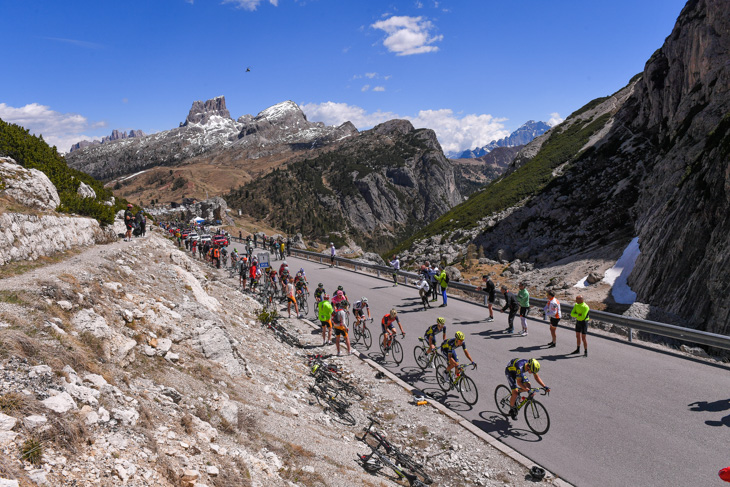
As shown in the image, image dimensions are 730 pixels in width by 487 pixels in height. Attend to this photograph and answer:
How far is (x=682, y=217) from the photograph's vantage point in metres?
19.4

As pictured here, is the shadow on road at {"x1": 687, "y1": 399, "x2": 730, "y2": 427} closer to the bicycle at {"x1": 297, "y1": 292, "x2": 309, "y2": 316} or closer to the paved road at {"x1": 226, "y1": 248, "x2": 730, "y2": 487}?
the paved road at {"x1": 226, "y1": 248, "x2": 730, "y2": 487}

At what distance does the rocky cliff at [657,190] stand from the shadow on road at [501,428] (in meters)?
9.55

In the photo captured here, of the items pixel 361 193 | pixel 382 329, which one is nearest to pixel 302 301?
pixel 382 329

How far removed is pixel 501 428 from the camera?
8805mm

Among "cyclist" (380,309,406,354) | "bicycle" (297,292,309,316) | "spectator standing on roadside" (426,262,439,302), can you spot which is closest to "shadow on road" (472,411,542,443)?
"cyclist" (380,309,406,354)

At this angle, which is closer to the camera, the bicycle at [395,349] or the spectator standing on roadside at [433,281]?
the bicycle at [395,349]

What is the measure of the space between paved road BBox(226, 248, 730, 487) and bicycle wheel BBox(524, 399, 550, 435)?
0.52ft

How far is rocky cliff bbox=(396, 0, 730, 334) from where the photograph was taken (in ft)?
55.2

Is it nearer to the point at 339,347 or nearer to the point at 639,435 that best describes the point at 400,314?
the point at 339,347

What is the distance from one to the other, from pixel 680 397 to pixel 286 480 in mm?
8596

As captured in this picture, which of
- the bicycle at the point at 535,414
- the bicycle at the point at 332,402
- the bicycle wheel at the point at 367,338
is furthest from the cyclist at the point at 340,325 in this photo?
the bicycle at the point at 535,414

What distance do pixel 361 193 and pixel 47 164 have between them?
134 metres

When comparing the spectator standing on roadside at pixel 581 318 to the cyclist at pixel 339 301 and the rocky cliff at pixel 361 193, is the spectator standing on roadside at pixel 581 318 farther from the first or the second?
the rocky cliff at pixel 361 193

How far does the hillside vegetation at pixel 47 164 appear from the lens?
17.0m
